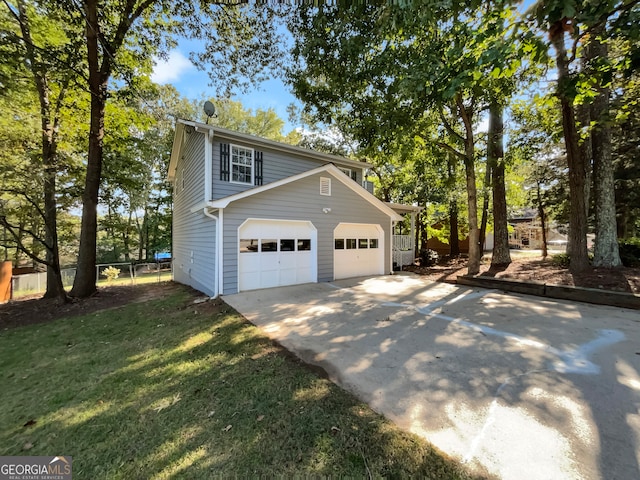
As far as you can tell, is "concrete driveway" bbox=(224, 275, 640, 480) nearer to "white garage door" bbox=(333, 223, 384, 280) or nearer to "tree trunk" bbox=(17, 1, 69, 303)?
"white garage door" bbox=(333, 223, 384, 280)

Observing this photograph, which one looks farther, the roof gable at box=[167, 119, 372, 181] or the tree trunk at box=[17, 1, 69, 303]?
the roof gable at box=[167, 119, 372, 181]

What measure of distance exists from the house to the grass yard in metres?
3.52

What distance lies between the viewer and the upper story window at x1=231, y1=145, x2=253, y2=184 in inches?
Result: 336

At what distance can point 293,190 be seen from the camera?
881 centimetres

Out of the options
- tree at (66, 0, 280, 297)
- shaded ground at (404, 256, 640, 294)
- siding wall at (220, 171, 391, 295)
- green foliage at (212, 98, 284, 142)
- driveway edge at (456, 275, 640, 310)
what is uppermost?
green foliage at (212, 98, 284, 142)

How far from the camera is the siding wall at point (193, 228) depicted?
8.27 metres

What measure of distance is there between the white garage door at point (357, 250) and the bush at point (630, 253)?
7665mm

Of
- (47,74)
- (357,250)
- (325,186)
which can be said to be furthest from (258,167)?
(47,74)

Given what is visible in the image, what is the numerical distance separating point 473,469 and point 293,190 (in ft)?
25.9

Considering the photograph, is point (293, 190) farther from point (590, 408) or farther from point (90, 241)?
point (590, 408)

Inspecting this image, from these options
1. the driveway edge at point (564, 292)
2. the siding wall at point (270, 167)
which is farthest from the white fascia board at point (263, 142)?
the driveway edge at point (564, 292)

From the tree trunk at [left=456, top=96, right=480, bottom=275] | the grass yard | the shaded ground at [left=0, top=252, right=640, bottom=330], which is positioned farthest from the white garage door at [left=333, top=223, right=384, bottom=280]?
the grass yard

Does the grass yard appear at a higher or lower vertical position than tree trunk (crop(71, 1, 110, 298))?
lower

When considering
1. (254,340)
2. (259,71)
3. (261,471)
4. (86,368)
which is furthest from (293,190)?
(261,471)
